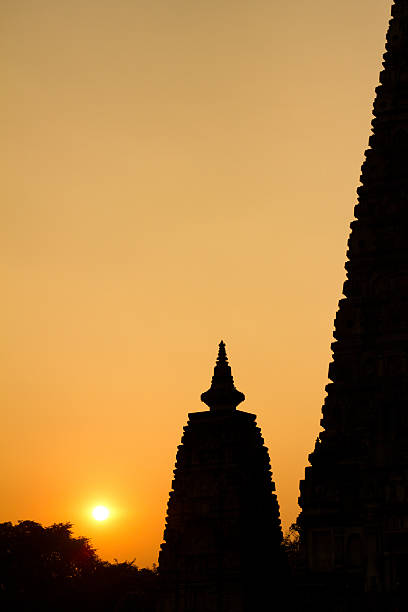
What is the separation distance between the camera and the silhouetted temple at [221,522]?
35.3 m

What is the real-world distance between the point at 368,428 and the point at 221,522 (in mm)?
9122

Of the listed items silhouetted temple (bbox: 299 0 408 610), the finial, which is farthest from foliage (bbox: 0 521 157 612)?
silhouetted temple (bbox: 299 0 408 610)

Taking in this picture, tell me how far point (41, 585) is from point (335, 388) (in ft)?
180

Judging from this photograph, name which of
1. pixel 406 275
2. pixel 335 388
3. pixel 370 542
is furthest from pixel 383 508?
pixel 406 275

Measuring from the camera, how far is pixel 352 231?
103 feet

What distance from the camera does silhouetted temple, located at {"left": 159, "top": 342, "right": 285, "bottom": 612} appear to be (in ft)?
116

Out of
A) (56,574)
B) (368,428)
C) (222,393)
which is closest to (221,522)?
(222,393)

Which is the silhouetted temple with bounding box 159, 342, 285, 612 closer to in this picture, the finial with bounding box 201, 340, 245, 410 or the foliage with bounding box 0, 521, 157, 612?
the finial with bounding box 201, 340, 245, 410

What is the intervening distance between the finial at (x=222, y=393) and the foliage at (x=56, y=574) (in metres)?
38.0

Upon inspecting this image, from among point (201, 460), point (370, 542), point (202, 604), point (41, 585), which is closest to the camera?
point (370, 542)

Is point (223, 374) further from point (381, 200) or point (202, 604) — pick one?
point (381, 200)

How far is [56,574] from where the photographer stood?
82.0 meters

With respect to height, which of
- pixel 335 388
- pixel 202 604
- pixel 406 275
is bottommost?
pixel 202 604

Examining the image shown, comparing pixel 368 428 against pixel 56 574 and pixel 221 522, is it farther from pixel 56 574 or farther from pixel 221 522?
pixel 56 574
